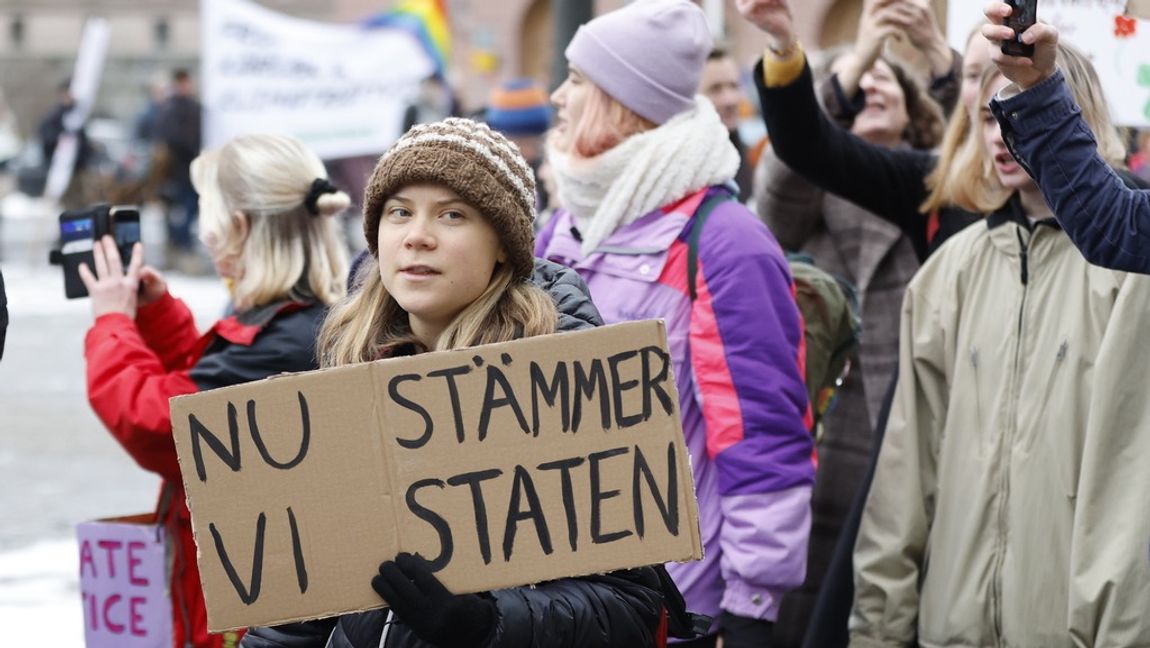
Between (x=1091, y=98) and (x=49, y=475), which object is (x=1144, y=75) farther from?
(x=49, y=475)

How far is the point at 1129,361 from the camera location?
328 centimetres

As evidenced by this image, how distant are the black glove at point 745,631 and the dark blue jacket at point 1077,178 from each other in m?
1.07

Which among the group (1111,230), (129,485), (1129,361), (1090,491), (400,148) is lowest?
(129,485)

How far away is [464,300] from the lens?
2.75 meters

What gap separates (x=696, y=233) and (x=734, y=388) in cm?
35

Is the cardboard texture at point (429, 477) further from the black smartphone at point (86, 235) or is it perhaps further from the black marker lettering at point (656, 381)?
the black smartphone at point (86, 235)

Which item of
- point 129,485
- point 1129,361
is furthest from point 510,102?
point 1129,361

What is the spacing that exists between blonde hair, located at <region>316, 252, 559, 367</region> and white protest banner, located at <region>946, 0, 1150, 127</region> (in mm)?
2223

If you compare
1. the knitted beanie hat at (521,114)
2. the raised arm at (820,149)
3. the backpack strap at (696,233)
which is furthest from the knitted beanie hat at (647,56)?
the knitted beanie hat at (521,114)

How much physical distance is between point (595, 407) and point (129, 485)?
6451mm

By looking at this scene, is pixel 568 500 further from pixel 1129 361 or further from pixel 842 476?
pixel 842 476

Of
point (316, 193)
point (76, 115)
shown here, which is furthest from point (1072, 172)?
point (76, 115)

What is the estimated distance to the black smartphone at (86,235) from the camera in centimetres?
418

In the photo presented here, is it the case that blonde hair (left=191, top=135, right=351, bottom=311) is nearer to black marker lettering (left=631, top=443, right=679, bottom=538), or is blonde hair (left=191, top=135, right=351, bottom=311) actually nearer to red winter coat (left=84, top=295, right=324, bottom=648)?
red winter coat (left=84, top=295, right=324, bottom=648)
